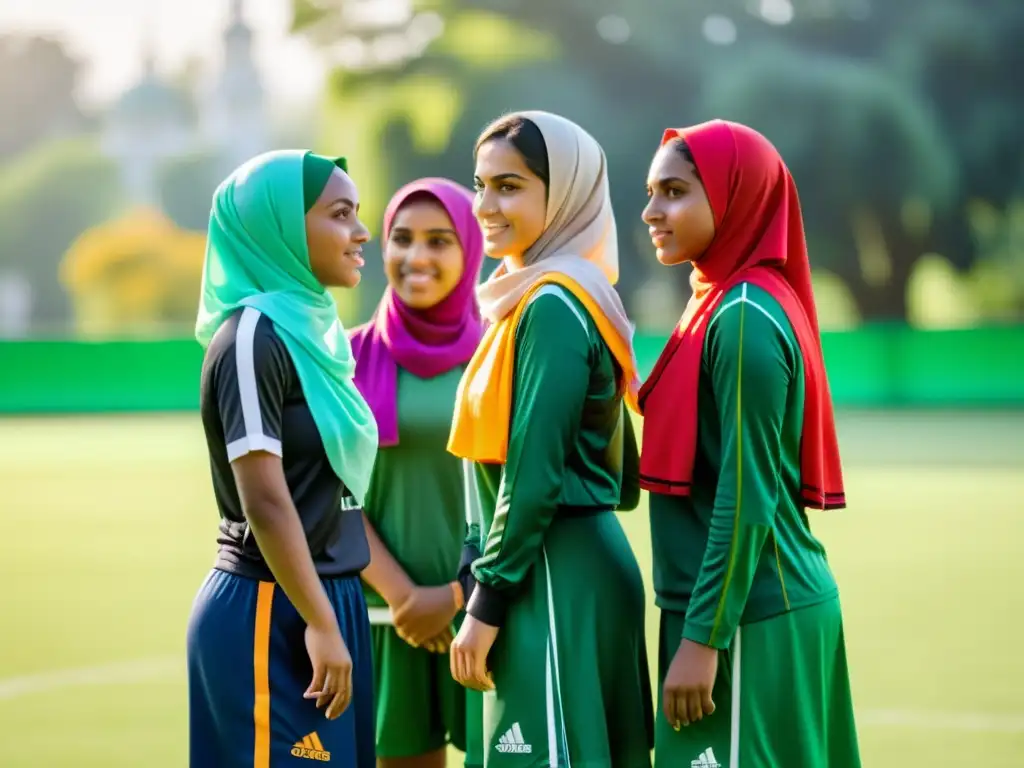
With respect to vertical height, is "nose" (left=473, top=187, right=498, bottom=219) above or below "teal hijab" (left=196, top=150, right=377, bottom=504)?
above

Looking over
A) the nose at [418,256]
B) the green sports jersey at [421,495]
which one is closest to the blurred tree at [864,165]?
the nose at [418,256]

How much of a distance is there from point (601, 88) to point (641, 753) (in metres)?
31.8

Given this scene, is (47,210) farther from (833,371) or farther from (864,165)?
(833,371)

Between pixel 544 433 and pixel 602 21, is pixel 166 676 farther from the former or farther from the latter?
pixel 602 21

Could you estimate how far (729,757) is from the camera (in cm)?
295

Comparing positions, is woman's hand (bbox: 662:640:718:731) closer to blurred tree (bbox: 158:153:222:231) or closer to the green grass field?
the green grass field

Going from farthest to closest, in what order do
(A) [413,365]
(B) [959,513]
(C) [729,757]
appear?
1. (B) [959,513]
2. (A) [413,365]
3. (C) [729,757]

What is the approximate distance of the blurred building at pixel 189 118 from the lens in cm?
9088

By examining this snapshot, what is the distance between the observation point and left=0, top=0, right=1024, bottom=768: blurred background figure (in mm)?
6508

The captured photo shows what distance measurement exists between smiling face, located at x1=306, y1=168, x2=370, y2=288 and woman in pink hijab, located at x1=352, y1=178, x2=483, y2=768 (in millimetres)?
907

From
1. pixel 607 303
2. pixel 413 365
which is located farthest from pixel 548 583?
pixel 413 365

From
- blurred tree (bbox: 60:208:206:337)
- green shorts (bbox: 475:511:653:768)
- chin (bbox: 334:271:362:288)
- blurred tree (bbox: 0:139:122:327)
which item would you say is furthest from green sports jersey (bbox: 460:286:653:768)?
blurred tree (bbox: 0:139:122:327)

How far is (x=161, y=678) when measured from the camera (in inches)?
251

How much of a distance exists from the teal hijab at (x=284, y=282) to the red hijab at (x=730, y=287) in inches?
26.1
